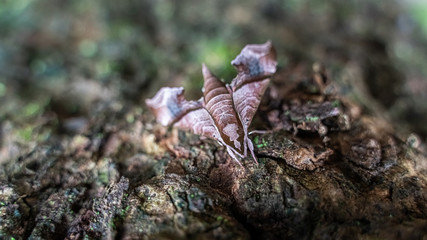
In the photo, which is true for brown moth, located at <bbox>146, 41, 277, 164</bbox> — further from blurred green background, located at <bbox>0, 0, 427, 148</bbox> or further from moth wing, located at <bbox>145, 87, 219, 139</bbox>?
→ blurred green background, located at <bbox>0, 0, 427, 148</bbox>

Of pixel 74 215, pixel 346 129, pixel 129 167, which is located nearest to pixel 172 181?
pixel 129 167

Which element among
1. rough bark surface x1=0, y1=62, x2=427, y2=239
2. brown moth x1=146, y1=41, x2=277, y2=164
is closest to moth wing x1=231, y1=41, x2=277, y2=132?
brown moth x1=146, y1=41, x2=277, y2=164

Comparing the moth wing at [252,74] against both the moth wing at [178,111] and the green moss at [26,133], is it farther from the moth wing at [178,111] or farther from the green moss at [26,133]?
the green moss at [26,133]

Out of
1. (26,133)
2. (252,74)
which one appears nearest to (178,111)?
(252,74)

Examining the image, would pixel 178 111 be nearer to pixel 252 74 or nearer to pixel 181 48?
pixel 252 74

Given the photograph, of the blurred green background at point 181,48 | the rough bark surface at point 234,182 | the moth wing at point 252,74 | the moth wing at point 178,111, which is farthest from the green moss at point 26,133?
the moth wing at point 252,74

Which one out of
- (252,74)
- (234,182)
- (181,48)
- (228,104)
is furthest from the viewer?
(181,48)
